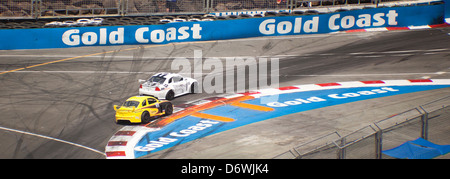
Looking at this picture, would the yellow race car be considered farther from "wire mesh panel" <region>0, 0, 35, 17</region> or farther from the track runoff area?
"wire mesh panel" <region>0, 0, 35, 17</region>

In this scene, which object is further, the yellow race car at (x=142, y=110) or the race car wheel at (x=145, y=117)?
the race car wheel at (x=145, y=117)

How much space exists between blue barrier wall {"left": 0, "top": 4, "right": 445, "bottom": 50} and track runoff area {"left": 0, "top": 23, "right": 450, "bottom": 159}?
0.75 metres

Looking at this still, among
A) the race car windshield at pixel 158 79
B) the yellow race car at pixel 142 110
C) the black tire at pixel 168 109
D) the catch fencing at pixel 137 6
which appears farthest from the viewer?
the catch fencing at pixel 137 6

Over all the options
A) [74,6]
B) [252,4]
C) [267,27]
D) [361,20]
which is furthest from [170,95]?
[74,6]

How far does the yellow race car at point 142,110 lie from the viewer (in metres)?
17.2

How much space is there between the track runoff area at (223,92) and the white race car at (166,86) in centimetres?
53

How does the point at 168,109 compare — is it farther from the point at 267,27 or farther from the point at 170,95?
the point at 267,27

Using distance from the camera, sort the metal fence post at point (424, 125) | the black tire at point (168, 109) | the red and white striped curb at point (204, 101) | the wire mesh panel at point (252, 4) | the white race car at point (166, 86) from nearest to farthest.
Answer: the metal fence post at point (424, 125), the red and white striped curb at point (204, 101), the black tire at point (168, 109), the white race car at point (166, 86), the wire mesh panel at point (252, 4)

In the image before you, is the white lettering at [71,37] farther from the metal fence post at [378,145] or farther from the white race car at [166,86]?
the metal fence post at [378,145]

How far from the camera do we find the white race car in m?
20.0

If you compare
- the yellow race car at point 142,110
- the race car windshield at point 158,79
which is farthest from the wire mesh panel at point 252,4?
the yellow race car at point 142,110

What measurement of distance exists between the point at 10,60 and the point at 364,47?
21.8m

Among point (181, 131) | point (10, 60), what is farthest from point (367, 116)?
point (10, 60)

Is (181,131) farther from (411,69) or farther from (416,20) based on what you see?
(416,20)
